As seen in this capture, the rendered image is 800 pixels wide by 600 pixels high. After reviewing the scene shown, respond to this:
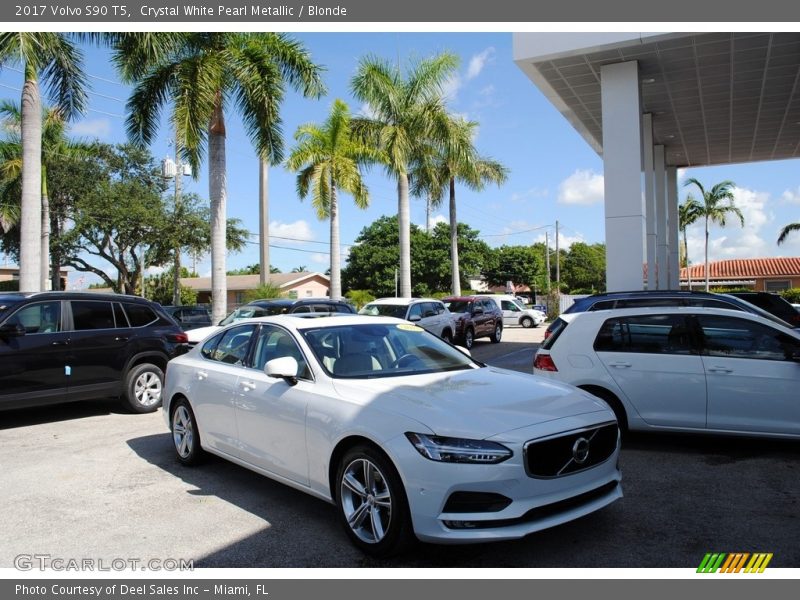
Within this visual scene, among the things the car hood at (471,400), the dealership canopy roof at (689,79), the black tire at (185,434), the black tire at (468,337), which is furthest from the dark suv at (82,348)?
the black tire at (468,337)

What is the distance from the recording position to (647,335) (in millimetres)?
6707

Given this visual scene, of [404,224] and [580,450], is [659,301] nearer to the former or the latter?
[580,450]

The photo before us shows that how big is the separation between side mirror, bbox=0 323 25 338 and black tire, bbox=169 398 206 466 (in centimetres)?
286

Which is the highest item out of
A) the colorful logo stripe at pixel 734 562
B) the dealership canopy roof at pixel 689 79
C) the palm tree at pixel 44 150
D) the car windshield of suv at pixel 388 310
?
the palm tree at pixel 44 150

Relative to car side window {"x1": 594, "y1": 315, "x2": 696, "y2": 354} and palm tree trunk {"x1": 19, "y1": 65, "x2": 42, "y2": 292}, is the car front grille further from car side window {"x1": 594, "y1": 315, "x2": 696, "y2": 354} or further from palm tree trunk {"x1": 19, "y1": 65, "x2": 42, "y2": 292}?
palm tree trunk {"x1": 19, "y1": 65, "x2": 42, "y2": 292}

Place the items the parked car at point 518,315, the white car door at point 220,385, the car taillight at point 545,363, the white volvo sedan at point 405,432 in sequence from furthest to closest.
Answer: the parked car at point 518,315, the car taillight at point 545,363, the white car door at point 220,385, the white volvo sedan at point 405,432

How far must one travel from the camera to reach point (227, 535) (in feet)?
14.6

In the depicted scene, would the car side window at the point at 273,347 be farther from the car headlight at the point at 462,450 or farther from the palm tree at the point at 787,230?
the palm tree at the point at 787,230

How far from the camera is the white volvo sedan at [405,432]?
366 cm

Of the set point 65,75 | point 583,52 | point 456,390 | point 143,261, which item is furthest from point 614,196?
point 143,261

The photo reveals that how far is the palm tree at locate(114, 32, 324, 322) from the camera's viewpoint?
627 inches

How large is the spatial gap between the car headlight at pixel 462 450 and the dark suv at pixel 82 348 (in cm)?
639
